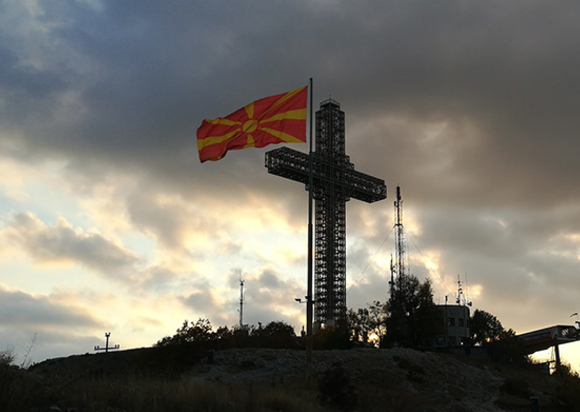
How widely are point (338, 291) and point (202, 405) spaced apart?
7281 cm

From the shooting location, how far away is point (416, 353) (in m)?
58.1

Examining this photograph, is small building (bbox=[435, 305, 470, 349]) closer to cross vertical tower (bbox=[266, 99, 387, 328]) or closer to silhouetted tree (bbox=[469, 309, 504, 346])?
silhouetted tree (bbox=[469, 309, 504, 346])

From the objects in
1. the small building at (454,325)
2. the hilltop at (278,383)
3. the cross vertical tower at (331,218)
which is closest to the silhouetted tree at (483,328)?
the small building at (454,325)

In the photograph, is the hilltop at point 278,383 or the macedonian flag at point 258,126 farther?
the macedonian flag at point 258,126

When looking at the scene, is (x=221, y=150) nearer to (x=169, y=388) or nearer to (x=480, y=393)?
(x=169, y=388)

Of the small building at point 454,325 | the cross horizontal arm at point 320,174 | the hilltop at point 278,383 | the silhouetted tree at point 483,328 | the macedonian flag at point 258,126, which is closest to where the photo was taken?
the hilltop at point 278,383

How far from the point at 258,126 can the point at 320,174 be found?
57.6 meters

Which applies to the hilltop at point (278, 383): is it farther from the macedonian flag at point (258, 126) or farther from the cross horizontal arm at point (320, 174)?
the cross horizontal arm at point (320, 174)

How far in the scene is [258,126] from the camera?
33.2m

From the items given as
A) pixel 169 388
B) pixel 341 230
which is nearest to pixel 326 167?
pixel 341 230

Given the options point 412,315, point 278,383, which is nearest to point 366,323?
point 412,315

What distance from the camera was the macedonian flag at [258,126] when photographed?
3222 centimetres

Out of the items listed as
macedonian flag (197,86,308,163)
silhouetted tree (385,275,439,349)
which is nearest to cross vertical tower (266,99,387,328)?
silhouetted tree (385,275,439,349)

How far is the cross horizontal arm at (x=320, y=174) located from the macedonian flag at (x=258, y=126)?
46.8 meters
